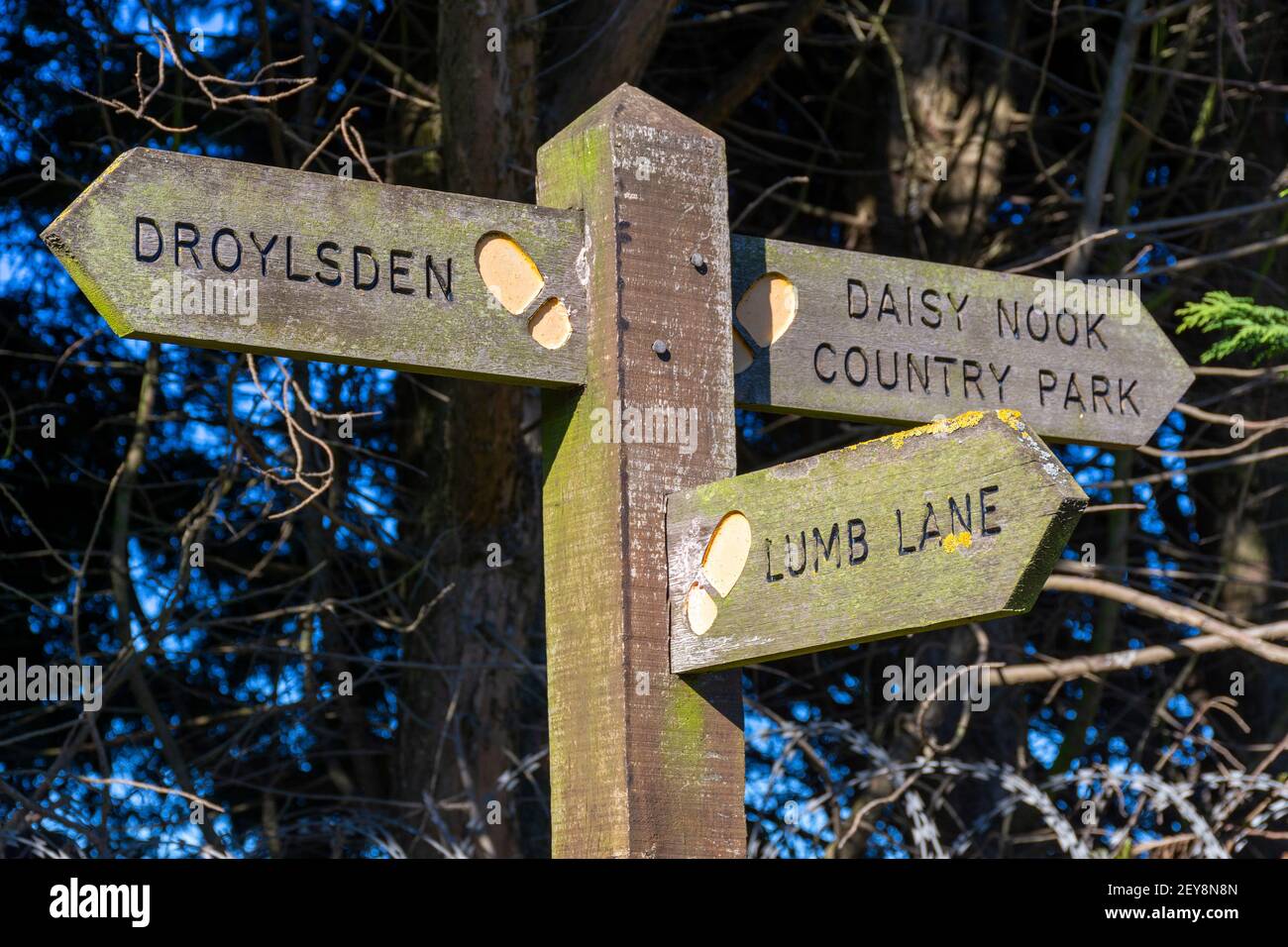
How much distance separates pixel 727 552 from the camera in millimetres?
2160

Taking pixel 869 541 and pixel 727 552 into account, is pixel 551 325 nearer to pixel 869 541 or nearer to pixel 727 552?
pixel 727 552

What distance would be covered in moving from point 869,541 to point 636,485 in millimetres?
346

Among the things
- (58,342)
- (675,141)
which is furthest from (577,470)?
(58,342)

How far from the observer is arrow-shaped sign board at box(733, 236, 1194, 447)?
2.48 m

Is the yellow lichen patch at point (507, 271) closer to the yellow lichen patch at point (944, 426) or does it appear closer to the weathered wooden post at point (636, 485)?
the weathered wooden post at point (636, 485)

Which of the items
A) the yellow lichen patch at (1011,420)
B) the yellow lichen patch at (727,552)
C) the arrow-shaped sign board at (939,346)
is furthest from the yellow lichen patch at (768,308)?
the yellow lichen patch at (1011,420)

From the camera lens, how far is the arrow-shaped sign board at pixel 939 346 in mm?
2484

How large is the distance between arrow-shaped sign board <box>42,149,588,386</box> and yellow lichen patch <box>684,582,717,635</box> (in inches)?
13.2

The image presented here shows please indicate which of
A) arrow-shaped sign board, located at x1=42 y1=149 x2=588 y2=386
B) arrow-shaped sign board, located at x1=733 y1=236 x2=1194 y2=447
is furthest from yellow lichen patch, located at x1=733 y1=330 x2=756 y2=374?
arrow-shaped sign board, located at x1=42 y1=149 x2=588 y2=386

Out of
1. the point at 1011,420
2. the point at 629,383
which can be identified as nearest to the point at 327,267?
the point at 629,383

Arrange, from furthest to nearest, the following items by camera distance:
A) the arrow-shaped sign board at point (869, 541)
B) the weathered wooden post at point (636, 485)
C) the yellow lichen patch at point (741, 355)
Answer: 1. the yellow lichen patch at point (741, 355)
2. the weathered wooden post at point (636, 485)
3. the arrow-shaped sign board at point (869, 541)

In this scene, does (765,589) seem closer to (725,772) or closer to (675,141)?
(725,772)

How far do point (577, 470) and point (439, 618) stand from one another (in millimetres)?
3556

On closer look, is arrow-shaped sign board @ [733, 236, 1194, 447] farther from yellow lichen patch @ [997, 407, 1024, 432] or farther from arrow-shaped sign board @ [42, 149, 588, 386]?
yellow lichen patch @ [997, 407, 1024, 432]
